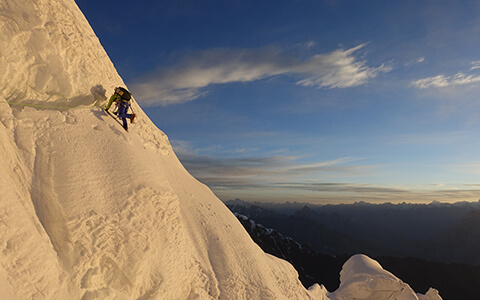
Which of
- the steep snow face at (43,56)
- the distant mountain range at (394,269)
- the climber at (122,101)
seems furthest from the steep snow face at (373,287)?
the distant mountain range at (394,269)

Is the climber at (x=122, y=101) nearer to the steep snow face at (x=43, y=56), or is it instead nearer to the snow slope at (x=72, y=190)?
the snow slope at (x=72, y=190)

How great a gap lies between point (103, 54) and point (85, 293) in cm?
942

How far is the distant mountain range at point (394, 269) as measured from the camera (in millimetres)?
136750

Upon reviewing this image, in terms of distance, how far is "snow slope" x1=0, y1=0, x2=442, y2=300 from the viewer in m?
5.84

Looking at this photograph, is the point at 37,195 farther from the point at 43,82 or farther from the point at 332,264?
the point at 332,264

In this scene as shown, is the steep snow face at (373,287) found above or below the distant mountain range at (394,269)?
above

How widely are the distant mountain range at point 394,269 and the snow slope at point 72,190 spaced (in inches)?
5321

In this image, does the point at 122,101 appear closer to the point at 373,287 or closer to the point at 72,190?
the point at 72,190

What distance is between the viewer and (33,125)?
289 inches

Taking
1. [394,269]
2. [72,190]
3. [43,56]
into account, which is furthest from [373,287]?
[394,269]

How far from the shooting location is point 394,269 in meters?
148

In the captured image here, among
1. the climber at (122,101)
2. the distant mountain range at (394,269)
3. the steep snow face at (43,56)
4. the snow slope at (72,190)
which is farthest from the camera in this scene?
the distant mountain range at (394,269)

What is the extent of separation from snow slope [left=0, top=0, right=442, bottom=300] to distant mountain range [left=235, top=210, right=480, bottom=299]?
135 m

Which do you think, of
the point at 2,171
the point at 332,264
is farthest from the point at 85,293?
the point at 332,264
